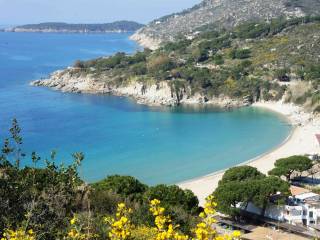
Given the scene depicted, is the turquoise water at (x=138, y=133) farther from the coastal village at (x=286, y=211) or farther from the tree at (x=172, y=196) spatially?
the tree at (x=172, y=196)

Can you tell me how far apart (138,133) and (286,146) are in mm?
13207

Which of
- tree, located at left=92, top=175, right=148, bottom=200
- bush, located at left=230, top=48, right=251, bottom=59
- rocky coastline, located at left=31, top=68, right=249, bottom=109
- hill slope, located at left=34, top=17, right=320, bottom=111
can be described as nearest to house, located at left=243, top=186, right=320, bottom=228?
tree, located at left=92, top=175, right=148, bottom=200

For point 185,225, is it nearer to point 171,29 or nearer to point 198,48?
point 198,48

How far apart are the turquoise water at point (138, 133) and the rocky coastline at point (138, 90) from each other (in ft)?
7.37

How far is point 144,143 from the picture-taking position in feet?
141

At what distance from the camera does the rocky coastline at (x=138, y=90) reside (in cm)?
5997

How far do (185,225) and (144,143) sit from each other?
2766 cm

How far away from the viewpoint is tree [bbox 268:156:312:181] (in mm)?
29188

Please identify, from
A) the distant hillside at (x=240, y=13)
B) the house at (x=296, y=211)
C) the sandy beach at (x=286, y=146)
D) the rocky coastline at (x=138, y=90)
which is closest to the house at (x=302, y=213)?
the house at (x=296, y=211)

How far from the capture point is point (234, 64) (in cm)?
6725

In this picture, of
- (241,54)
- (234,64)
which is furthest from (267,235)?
(241,54)

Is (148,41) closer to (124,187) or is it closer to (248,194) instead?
(248,194)

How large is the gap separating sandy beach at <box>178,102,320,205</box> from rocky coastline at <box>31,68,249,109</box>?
550 centimetres

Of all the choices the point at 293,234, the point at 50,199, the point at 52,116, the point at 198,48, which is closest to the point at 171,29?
the point at 198,48
